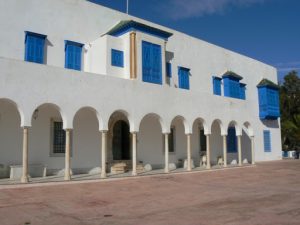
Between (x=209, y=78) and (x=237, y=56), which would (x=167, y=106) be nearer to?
(x=209, y=78)

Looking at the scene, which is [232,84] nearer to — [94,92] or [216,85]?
[216,85]

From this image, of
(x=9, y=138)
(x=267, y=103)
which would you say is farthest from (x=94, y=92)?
(x=267, y=103)

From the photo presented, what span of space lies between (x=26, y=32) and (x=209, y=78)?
12.5 meters

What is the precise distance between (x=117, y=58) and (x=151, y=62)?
1659mm

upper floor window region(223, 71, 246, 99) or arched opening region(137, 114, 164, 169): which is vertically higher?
upper floor window region(223, 71, 246, 99)

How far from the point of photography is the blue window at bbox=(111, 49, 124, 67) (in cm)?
1614

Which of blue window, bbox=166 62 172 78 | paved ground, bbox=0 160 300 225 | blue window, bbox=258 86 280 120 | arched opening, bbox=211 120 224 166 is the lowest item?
paved ground, bbox=0 160 300 225

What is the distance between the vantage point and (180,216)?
7.46 m

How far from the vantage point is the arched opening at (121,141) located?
1692cm

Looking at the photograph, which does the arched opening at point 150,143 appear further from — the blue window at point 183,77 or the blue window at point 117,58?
the blue window at point 183,77

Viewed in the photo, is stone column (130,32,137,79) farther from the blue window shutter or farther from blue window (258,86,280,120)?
blue window (258,86,280,120)

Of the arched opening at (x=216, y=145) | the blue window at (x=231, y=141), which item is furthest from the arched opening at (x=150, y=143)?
the blue window at (x=231, y=141)

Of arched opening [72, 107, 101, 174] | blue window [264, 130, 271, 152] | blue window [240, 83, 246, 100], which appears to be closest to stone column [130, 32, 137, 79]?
arched opening [72, 107, 101, 174]

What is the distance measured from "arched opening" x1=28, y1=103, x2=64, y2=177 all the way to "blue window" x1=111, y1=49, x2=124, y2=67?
3.58m
